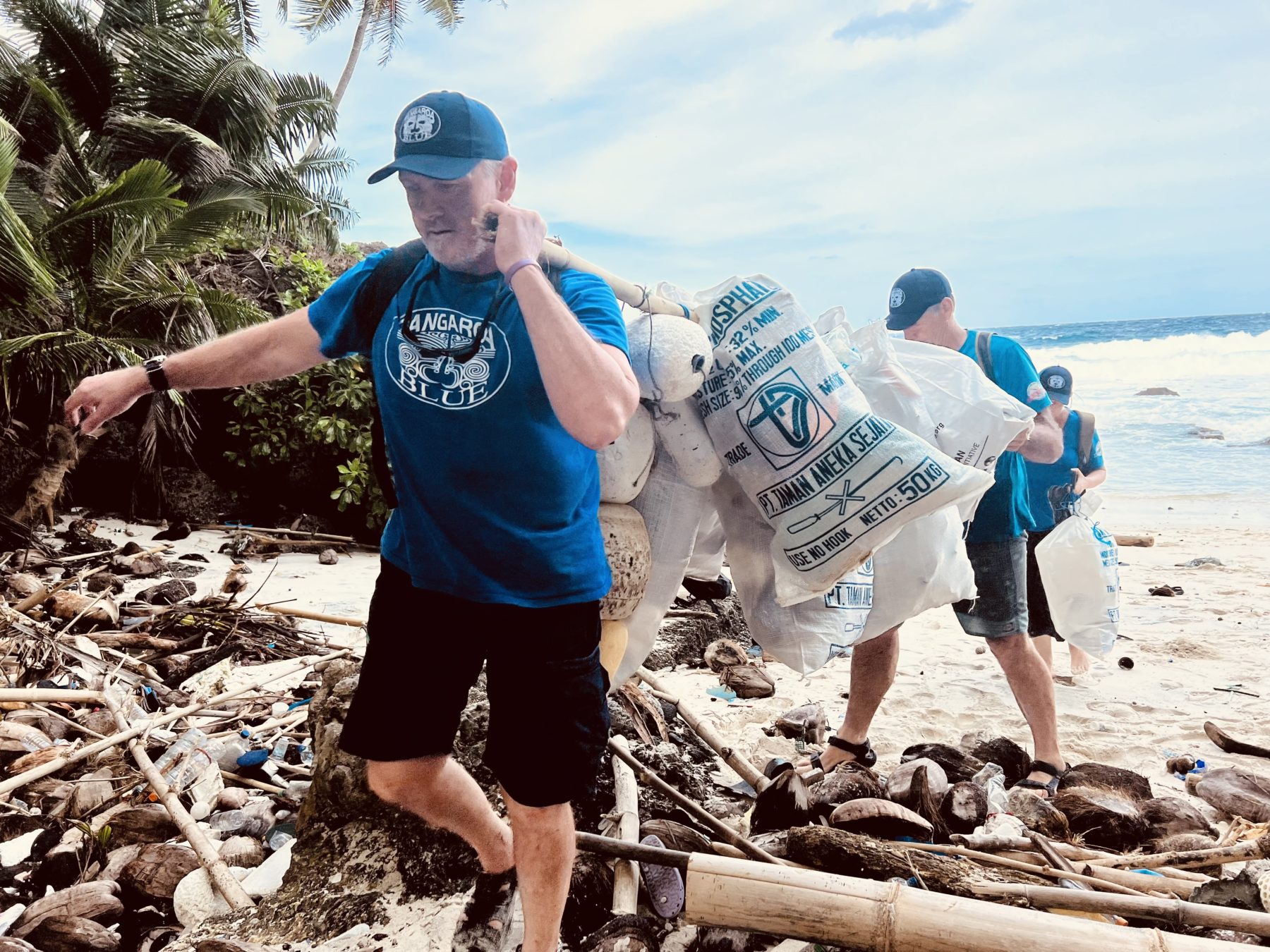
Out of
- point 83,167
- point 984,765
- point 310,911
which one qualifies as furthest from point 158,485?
point 984,765

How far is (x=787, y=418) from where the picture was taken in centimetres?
197

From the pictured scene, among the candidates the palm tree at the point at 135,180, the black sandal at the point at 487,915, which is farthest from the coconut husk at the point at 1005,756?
the palm tree at the point at 135,180

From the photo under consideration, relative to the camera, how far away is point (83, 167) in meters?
9.36

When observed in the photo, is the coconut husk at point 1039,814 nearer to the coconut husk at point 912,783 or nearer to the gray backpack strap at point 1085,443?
the coconut husk at point 912,783

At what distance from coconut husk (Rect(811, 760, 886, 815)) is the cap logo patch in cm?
229

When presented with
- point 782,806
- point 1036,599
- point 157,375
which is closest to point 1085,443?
point 1036,599

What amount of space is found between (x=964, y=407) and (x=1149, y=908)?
1298mm

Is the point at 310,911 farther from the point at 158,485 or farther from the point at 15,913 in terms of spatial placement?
the point at 158,485

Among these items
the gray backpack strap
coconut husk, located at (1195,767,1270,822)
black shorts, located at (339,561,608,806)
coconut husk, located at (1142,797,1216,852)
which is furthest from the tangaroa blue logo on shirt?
the gray backpack strap

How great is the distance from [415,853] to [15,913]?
1.12 m

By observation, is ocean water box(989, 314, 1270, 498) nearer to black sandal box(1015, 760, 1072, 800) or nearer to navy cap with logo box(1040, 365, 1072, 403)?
navy cap with logo box(1040, 365, 1072, 403)

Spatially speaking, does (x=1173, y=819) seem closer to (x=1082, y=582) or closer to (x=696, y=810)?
(x=1082, y=582)

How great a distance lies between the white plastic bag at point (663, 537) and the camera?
2115mm

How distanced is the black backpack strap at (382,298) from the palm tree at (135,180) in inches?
228
